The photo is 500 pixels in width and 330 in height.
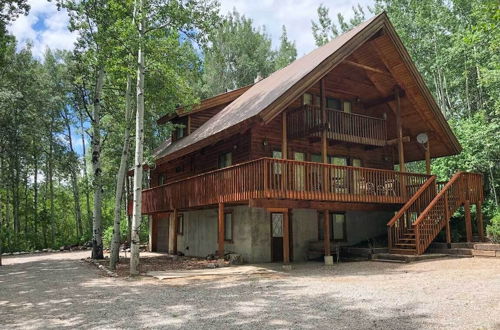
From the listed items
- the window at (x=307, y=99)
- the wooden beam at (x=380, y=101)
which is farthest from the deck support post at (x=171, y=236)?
the wooden beam at (x=380, y=101)

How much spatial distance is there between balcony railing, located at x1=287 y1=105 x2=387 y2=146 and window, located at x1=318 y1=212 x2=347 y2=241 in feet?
11.3

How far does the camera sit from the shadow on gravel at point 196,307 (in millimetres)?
6152

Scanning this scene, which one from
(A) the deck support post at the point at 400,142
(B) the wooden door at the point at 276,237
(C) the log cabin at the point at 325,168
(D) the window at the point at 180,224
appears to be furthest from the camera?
(D) the window at the point at 180,224

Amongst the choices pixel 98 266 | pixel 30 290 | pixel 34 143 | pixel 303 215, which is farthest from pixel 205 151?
pixel 34 143

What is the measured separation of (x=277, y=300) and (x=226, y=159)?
34.4 ft

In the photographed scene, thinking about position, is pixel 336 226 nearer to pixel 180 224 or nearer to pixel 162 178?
pixel 180 224

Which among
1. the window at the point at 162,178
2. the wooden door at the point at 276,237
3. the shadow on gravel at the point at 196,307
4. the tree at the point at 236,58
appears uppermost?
the tree at the point at 236,58

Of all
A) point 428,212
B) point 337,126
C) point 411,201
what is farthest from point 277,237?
point 428,212

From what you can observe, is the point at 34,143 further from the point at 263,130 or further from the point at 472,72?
the point at 472,72

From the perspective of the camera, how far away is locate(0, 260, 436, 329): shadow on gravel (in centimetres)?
615

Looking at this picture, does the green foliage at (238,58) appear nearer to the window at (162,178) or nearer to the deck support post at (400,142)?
the window at (162,178)

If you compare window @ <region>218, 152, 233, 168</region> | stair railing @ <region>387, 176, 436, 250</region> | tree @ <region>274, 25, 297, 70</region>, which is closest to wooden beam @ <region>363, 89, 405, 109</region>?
stair railing @ <region>387, 176, 436, 250</region>

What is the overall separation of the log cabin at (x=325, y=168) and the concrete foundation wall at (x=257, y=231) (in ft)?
0.15

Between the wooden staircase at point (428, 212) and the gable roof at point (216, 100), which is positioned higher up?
the gable roof at point (216, 100)
